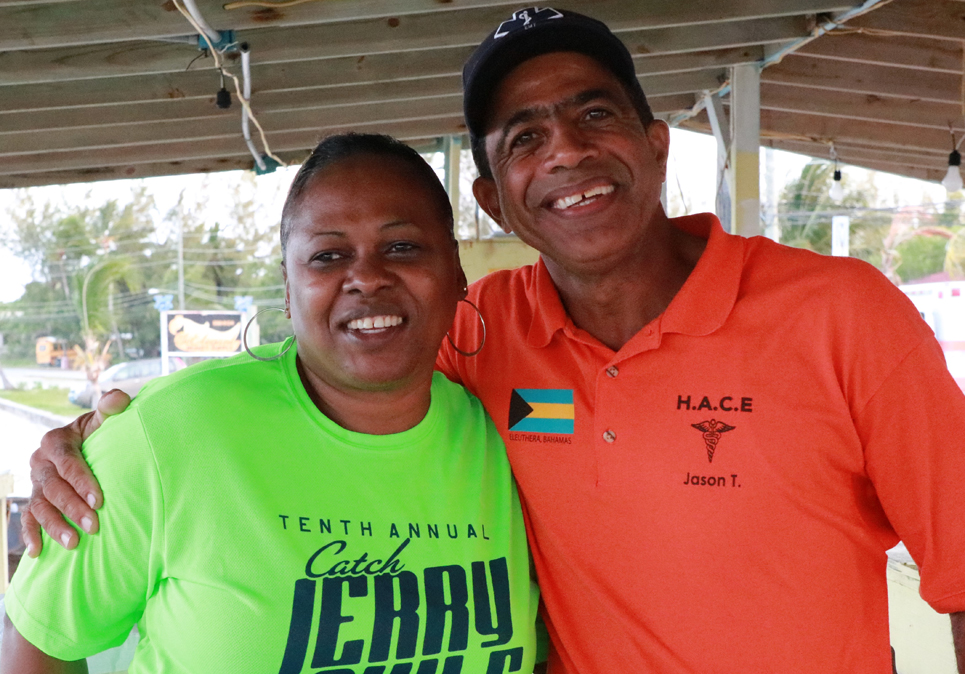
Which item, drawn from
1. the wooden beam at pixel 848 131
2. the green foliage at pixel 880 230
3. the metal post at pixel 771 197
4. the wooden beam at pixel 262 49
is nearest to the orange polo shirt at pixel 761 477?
the wooden beam at pixel 262 49

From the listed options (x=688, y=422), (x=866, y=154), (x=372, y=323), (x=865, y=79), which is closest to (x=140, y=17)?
(x=372, y=323)

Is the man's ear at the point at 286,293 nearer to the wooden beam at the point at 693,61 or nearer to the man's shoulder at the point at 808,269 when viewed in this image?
the man's shoulder at the point at 808,269

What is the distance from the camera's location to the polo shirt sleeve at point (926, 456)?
1585 mm

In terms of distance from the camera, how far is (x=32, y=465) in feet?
5.65

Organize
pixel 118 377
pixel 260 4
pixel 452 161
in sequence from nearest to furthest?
pixel 260 4, pixel 452 161, pixel 118 377

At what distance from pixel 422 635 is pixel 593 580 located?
39cm

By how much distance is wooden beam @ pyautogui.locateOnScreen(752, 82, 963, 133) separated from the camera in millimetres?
5219

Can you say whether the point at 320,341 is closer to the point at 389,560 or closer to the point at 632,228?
the point at 389,560

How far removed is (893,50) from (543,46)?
10.1 ft

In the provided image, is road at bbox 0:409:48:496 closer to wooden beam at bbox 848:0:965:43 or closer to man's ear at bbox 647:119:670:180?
wooden beam at bbox 848:0:965:43

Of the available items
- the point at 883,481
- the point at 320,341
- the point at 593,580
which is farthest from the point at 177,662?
the point at 883,481

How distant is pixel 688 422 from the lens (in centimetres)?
173

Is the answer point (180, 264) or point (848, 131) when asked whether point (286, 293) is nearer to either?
point (848, 131)

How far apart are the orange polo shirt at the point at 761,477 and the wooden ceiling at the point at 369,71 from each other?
198cm
